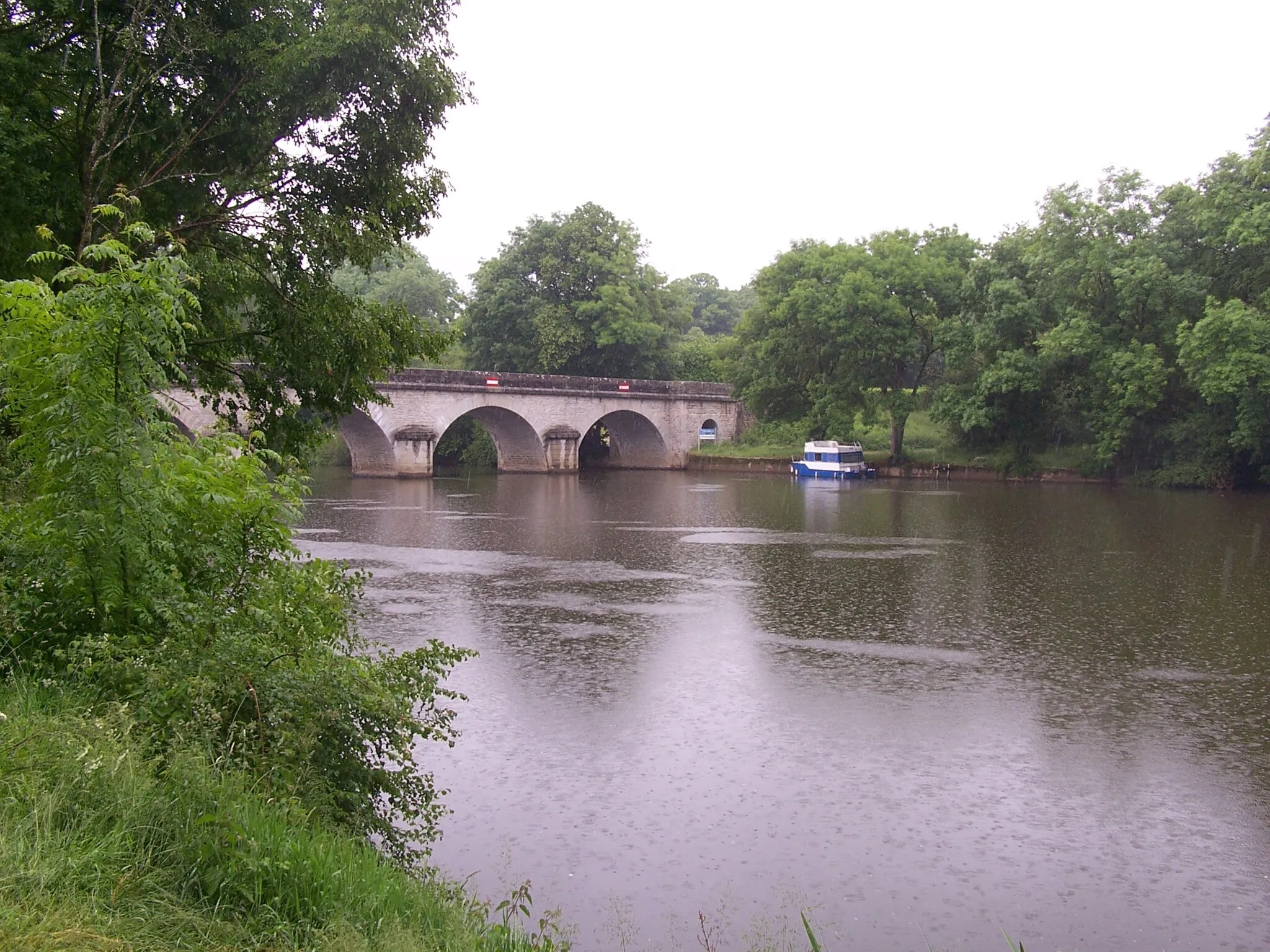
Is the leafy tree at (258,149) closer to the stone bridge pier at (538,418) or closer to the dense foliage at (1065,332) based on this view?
the stone bridge pier at (538,418)

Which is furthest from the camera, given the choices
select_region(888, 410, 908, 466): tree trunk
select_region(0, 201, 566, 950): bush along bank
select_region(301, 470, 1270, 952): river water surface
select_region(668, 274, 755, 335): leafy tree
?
select_region(668, 274, 755, 335): leafy tree

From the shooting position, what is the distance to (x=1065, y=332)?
36000mm

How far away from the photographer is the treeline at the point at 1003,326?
3341 cm

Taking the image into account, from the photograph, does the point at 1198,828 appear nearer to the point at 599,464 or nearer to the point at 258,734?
the point at 258,734

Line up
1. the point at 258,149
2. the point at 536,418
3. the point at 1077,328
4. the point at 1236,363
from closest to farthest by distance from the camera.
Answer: the point at 258,149 → the point at 1236,363 → the point at 1077,328 → the point at 536,418

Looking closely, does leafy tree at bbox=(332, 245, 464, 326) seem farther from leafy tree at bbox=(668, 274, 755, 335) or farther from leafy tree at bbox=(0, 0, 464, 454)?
leafy tree at bbox=(0, 0, 464, 454)

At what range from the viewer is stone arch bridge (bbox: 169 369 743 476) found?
4241cm

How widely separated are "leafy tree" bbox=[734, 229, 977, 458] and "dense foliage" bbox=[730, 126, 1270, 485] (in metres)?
0.07

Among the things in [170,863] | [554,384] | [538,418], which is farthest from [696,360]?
[170,863]

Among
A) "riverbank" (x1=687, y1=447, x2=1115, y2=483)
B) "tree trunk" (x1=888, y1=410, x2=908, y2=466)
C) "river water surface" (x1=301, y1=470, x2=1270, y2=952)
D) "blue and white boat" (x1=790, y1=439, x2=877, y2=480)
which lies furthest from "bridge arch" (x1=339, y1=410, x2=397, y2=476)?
"river water surface" (x1=301, y1=470, x2=1270, y2=952)

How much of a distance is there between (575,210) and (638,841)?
49558 mm

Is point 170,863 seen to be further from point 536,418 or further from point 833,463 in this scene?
point 536,418

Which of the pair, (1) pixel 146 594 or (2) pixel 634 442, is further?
(2) pixel 634 442

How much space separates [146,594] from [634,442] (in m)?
48.6
